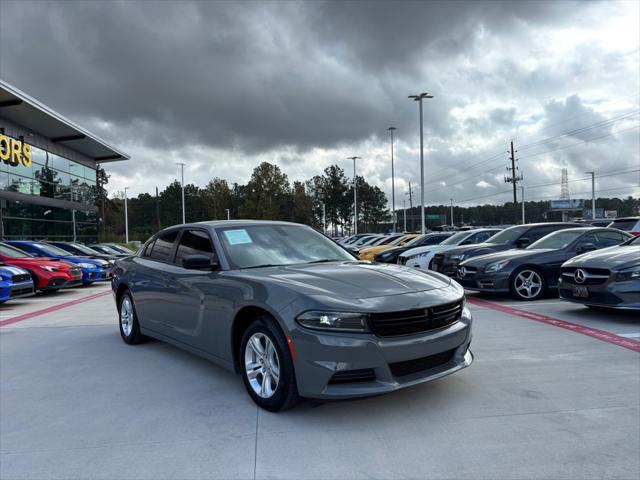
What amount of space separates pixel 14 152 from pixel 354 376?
94.3 ft

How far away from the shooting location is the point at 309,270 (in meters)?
4.09

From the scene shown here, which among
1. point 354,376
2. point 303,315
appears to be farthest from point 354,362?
point 303,315

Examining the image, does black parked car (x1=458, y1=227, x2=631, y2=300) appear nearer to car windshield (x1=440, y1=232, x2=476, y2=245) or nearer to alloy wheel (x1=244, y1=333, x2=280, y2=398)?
car windshield (x1=440, y1=232, x2=476, y2=245)

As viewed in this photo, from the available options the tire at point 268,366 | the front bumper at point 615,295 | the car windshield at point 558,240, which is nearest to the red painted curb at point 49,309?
the tire at point 268,366

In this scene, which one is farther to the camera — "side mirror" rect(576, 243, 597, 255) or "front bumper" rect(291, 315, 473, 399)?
"side mirror" rect(576, 243, 597, 255)

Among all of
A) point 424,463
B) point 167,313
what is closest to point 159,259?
point 167,313

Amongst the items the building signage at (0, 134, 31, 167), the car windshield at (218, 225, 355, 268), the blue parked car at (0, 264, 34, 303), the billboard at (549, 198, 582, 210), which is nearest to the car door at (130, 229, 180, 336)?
the car windshield at (218, 225, 355, 268)

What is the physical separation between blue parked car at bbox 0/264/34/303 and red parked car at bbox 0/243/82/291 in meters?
1.39

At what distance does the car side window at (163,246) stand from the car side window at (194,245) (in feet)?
0.83

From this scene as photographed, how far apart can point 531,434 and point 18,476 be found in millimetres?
3264

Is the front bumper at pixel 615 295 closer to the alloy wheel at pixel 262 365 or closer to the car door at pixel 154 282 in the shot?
the alloy wheel at pixel 262 365

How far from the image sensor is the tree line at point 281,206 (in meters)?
82.4

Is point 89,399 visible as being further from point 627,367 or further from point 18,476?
point 627,367

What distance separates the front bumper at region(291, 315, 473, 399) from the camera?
326 centimetres
